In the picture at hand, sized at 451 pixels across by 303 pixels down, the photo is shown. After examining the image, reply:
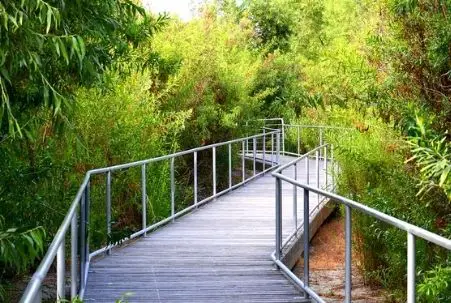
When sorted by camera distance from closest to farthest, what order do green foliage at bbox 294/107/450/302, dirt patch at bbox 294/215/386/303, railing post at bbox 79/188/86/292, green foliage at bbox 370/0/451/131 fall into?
railing post at bbox 79/188/86/292 → green foliage at bbox 370/0/451/131 → green foliage at bbox 294/107/450/302 → dirt patch at bbox 294/215/386/303

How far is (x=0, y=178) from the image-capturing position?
5.74 meters

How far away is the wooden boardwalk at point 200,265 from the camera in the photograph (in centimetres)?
570

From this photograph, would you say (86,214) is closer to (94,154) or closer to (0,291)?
(0,291)

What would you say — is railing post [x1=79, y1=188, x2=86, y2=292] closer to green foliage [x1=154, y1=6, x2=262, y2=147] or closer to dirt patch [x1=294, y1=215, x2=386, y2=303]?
dirt patch [x1=294, y1=215, x2=386, y2=303]

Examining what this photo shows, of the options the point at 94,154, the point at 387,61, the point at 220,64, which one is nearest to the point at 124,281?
the point at 387,61

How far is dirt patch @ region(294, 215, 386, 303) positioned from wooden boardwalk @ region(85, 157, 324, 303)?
2.74 ft

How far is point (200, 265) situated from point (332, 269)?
4292mm

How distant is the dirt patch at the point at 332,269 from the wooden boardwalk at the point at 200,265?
2.74 feet

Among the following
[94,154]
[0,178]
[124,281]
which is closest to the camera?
[0,178]

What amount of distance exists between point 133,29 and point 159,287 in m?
2.59

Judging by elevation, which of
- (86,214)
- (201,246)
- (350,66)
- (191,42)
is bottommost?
(201,246)

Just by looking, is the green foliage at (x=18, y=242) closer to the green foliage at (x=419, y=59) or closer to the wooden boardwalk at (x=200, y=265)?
the wooden boardwalk at (x=200, y=265)

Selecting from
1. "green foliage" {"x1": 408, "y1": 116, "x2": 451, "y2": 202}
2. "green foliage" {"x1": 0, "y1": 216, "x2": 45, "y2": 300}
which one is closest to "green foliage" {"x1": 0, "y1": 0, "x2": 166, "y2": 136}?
"green foliage" {"x1": 0, "y1": 216, "x2": 45, "y2": 300}

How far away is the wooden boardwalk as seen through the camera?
570 centimetres
